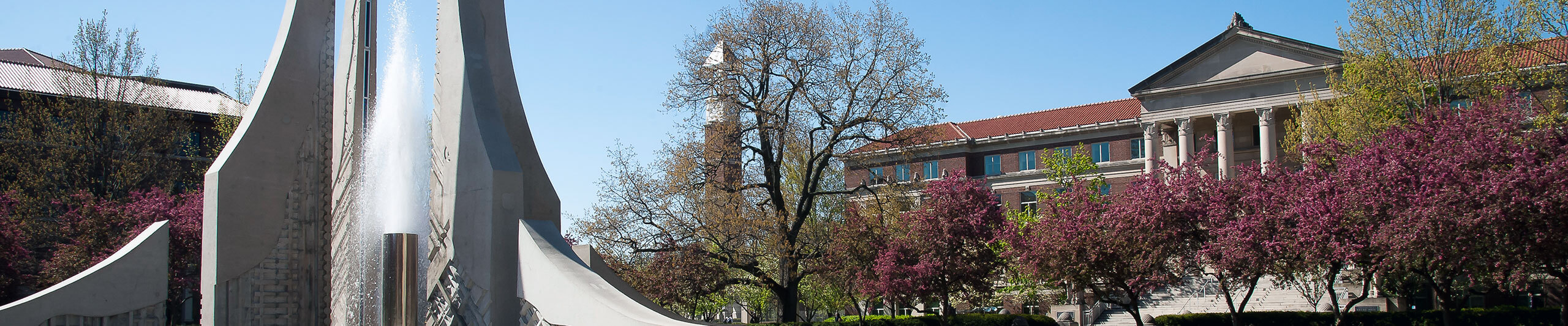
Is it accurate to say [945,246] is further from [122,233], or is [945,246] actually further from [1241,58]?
[1241,58]

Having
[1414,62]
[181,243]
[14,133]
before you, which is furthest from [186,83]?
[1414,62]

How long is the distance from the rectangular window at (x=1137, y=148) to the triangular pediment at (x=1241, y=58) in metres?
4.83

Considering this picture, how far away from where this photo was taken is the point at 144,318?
40.9 ft

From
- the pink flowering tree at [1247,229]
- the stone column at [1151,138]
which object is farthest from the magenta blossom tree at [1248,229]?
the stone column at [1151,138]

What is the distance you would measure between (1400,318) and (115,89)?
41313 mm

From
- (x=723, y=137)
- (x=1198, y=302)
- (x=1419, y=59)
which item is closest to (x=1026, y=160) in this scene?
(x=1198, y=302)

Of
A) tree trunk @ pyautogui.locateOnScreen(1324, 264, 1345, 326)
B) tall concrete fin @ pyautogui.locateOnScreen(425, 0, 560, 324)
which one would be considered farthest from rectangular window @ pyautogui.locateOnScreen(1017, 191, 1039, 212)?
tall concrete fin @ pyautogui.locateOnScreen(425, 0, 560, 324)

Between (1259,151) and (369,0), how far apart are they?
51021 millimetres

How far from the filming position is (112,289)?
12094 millimetres

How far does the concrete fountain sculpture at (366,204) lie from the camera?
10883 millimetres

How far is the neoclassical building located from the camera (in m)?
51.6

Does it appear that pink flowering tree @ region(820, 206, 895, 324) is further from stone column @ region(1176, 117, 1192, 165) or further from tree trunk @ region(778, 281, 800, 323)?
stone column @ region(1176, 117, 1192, 165)

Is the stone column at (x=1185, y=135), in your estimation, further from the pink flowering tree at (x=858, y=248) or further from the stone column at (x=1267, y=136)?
the pink flowering tree at (x=858, y=248)

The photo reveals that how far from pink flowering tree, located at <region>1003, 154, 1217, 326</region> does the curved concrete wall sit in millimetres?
18921
